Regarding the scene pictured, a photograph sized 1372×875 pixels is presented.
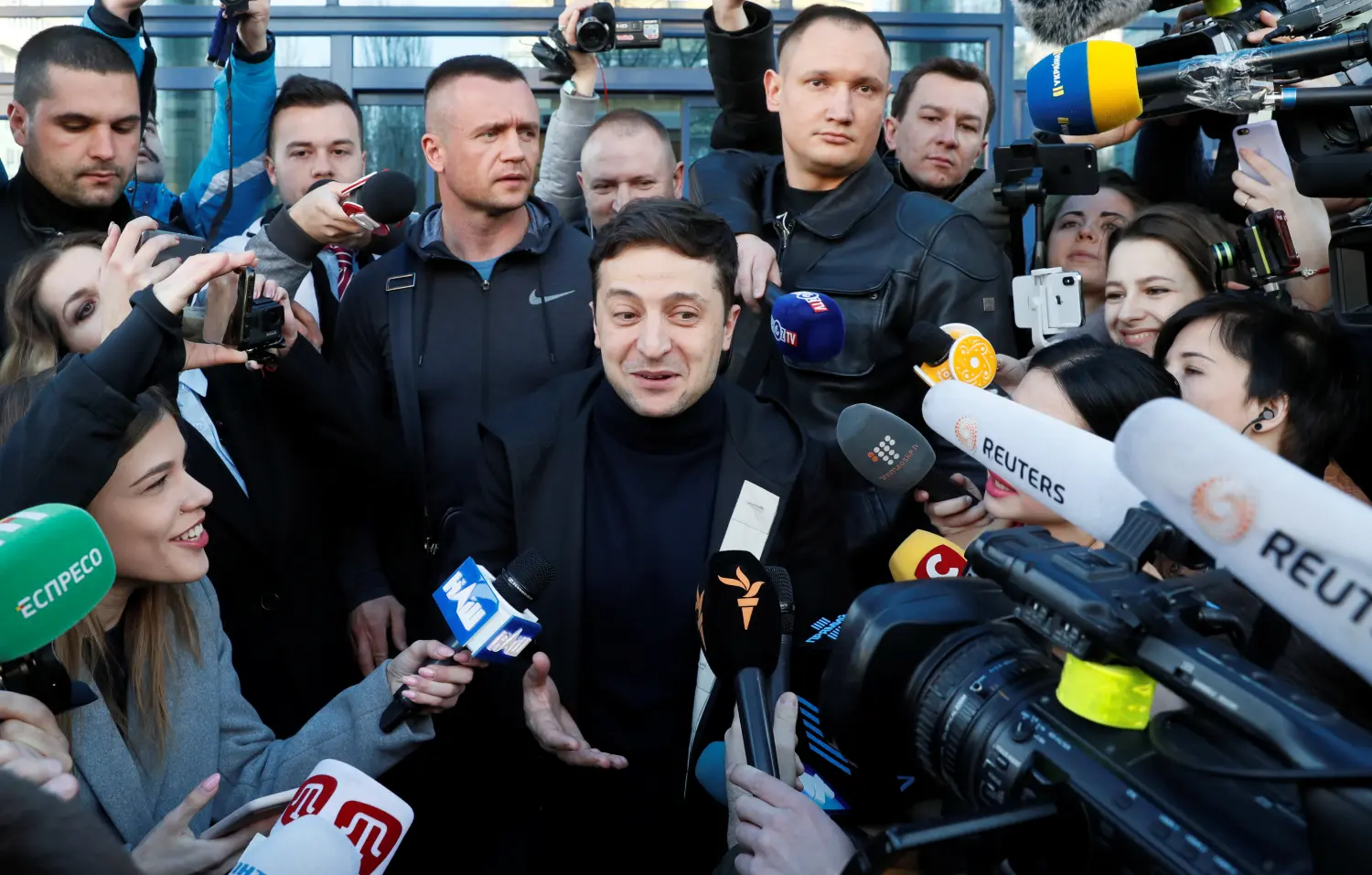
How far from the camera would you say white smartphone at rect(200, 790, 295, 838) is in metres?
1.73

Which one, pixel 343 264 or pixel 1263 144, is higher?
pixel 1263 144

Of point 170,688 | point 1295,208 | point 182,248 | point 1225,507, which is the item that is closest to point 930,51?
point 1295,208

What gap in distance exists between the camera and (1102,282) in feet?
11.3

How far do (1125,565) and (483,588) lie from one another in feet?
3.08

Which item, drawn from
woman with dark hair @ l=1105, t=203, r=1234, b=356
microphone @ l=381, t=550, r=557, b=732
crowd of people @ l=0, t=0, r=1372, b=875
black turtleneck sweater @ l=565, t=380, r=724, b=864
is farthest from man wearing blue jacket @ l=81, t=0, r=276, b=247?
woman with dark hair @ l=1105, t=203, r=1234, b=356

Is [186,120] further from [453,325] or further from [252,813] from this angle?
[252,813]

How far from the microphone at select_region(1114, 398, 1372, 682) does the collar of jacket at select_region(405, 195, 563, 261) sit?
7.34 feet

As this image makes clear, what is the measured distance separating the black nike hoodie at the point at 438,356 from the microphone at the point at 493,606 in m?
1.00

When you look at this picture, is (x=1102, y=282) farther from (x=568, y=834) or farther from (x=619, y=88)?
(x=619, y=88)

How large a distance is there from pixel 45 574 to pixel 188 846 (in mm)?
544

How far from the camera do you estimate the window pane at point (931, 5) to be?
5.88 meters

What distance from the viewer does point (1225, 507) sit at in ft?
3.13

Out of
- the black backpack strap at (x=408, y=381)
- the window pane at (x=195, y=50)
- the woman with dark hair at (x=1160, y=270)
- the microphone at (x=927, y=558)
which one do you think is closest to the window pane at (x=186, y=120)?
the window pane at (x=195, y=50)

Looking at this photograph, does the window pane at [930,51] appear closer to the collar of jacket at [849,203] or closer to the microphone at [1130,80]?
the collar of jacket at [849,203]
